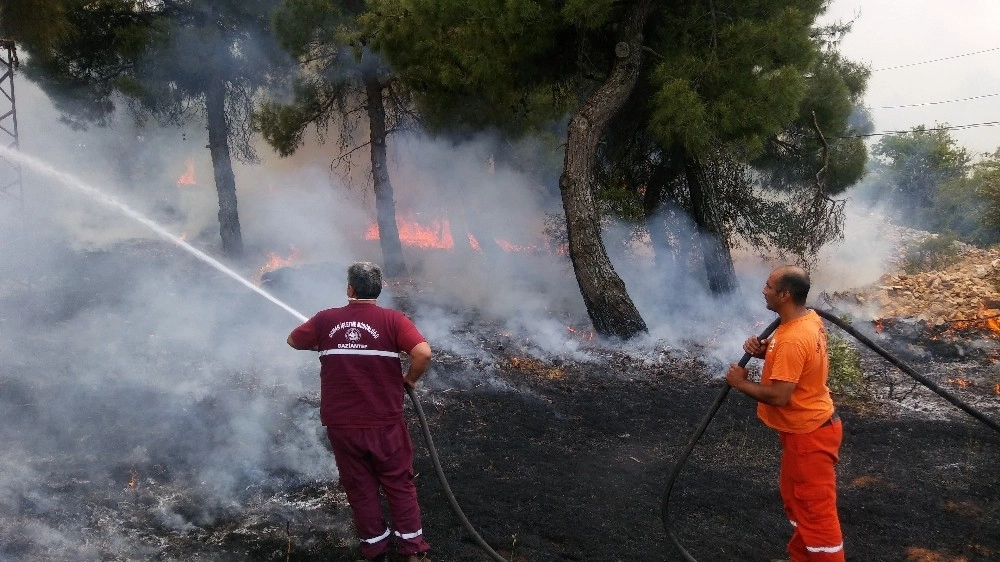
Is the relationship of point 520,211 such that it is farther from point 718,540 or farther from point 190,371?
point 718,540

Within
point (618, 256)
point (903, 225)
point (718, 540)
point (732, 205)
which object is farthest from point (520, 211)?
point (903, 225)

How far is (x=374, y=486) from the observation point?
4113mm

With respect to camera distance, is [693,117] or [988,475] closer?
[988,475]

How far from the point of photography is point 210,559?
422 centimetres

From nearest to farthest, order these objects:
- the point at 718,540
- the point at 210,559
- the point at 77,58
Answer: the point at 210,559 < the point at 718,540 < the point at 77,58

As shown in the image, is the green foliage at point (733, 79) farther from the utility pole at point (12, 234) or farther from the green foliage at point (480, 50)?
the utility pole at point (12, 234)

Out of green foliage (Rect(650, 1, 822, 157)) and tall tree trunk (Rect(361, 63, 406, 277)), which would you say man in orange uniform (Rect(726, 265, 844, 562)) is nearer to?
green foliage (Rect(650, 1, 822, 157))

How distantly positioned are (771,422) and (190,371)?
6.35 metres

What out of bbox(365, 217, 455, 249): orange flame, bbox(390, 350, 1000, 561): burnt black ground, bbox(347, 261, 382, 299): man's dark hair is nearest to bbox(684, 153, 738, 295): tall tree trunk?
bbox(390, 350, 1000, 561): burnt black ground

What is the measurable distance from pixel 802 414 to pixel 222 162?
587 inches

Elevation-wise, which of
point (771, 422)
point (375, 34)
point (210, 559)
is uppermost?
point (375, 34)

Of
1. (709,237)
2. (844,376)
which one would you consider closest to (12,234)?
(709,237)

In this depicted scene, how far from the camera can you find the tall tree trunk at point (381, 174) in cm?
1445

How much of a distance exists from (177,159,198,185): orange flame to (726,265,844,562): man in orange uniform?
24551 millimetres
